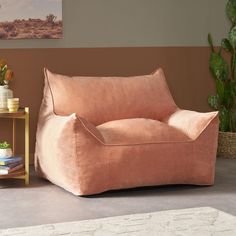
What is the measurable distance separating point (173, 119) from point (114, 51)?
3.66 feet

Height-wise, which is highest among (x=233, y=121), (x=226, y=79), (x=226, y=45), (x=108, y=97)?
(x=226, y=45)

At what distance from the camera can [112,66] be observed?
240 inches

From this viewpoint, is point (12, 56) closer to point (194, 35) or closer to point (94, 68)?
point (94, 68)

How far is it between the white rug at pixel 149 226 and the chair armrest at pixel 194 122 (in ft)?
3.17

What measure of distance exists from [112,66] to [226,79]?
3.58 feet

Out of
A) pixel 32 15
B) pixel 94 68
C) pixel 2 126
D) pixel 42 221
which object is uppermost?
pixel 32 15

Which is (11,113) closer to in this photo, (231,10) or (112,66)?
(112,66)

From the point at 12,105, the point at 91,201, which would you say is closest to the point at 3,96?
the point at 12,105

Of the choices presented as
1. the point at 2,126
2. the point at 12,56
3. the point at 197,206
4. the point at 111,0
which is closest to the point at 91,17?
the point at 111,0

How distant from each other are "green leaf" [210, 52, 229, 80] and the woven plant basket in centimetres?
56

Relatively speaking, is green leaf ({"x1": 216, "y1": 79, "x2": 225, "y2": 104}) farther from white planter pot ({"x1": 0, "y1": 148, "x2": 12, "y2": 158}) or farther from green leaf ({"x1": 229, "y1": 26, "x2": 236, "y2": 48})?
white planter pot ({"x1": 0, "y1": 148, "x2": 12, "y2": 158})

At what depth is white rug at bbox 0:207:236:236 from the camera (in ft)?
12.1

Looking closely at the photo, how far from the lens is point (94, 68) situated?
6016 mm

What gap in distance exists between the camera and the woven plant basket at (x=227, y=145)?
20.5 ft
